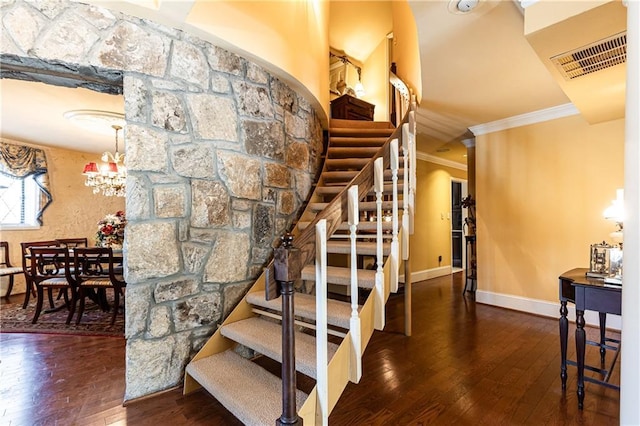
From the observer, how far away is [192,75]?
2.08m

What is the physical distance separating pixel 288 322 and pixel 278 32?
8.16 ft

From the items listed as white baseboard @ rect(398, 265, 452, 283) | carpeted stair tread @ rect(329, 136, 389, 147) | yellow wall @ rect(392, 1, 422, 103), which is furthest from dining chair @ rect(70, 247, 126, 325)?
white baseboard @ rect(398, 265, 452, 283)

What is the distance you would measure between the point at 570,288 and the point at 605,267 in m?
0.30

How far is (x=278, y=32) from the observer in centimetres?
256

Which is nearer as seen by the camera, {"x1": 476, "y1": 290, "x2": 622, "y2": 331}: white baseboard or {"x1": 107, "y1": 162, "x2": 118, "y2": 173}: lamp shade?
{"x1": 476, "y1": 290, "x2": 622, "y2": 331}: white baseboard

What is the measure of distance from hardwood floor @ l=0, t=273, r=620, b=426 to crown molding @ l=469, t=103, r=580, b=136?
101 inches

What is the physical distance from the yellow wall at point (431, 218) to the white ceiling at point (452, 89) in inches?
27.3

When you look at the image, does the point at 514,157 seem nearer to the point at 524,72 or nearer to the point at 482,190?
the point at 482,190

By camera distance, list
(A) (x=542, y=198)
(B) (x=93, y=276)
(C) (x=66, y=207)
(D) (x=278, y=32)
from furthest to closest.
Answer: (C) (x=66, y=207) < (A) (x=542, y=198) < (B) (x=93, y=276) < (D) (x=278, y=32)

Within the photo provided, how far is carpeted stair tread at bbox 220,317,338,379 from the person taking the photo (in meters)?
1.56

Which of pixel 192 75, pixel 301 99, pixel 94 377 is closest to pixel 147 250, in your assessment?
pixel 94 377

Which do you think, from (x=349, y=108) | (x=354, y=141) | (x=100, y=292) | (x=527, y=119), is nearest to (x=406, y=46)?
(x=349, y=108)

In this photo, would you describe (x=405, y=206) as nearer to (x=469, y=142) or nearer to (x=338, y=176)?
(x=338, y=176)

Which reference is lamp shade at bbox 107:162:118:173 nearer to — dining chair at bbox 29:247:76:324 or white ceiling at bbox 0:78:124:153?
white ceiling at bbox 0:78:124:153
